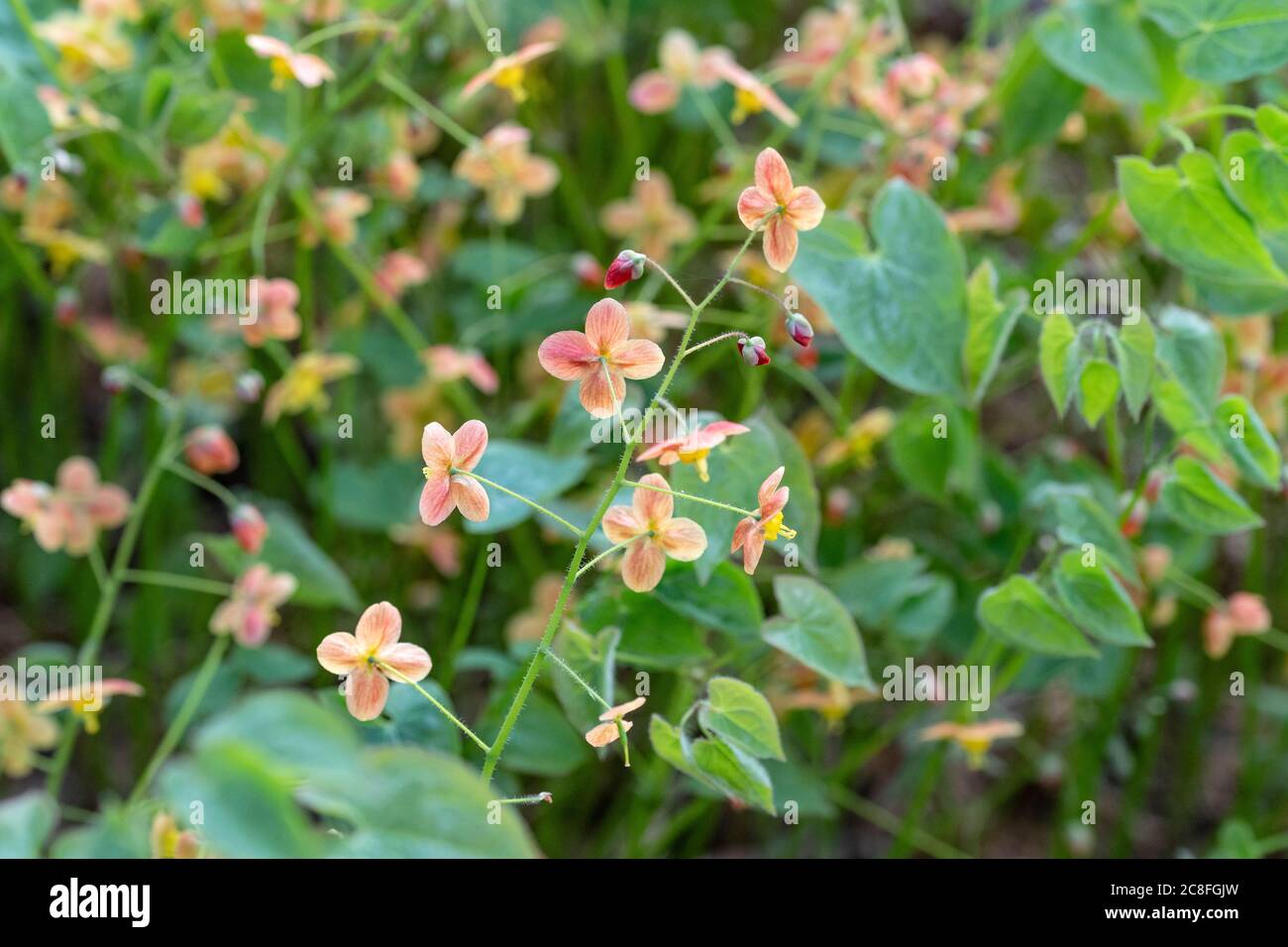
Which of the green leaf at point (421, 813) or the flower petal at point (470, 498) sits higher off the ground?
the flower petal at point (470, 498)

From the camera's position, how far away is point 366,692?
629 mm

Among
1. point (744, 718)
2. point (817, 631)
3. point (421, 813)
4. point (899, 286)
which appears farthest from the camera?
point (899, 286)

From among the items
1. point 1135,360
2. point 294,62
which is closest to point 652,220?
point 294,62

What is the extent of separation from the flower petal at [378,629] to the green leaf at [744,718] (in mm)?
178

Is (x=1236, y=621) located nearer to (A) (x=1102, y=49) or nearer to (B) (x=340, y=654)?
(A) (x=1102, y=49)

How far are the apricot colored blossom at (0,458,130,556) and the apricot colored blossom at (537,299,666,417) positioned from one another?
53cm

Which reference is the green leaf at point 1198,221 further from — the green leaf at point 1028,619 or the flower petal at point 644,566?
the flower petal at point 644,566

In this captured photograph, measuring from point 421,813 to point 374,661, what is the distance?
0.19 metres

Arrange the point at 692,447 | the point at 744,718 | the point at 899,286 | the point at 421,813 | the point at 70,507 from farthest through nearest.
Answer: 1. the point at 70,507
2. the point at 899,286
3. the point at 744,718
4. the point at 692,447
5. the point at 421,813

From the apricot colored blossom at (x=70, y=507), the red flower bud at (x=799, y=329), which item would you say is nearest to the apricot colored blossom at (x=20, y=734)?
the apricot colored blossom at (x=70, y=507)

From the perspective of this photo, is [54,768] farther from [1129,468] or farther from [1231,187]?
[1129,468]

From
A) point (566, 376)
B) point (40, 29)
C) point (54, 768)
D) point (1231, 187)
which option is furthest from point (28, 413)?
point (1231, 187)

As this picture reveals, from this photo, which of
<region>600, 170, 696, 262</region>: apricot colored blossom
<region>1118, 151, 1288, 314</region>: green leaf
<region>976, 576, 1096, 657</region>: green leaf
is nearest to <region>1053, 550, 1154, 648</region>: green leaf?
<region>976, 576, 1096, 657</region>: green leaf

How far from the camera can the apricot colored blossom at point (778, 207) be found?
63 centimetres
